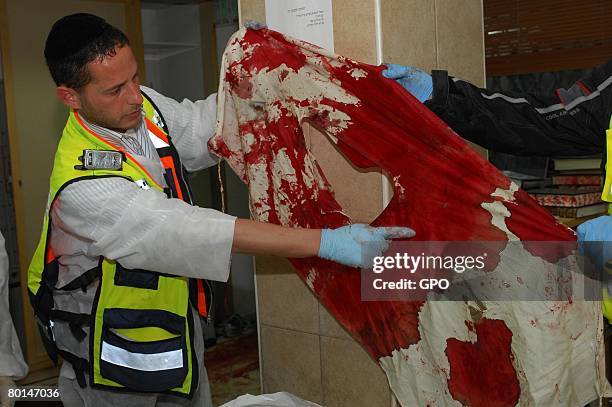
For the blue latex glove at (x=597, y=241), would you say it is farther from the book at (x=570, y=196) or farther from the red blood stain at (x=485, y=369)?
the book at (x=570, y=196)

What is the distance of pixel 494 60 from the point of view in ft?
11.3

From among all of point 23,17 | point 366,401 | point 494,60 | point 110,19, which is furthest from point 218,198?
point 366,401

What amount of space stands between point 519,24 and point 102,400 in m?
2.69

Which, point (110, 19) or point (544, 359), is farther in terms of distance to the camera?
point (110, 19)

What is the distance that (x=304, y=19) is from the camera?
2.22m

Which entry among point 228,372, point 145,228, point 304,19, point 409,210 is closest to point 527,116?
point 409,210

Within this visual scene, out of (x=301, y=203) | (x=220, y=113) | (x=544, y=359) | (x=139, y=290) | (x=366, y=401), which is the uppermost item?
(x=220, y=113)

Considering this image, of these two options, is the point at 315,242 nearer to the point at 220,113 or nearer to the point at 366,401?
the point at 220,113

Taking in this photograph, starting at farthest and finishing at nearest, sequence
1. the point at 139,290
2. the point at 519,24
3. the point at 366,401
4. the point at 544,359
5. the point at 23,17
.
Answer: the point at 23,17 → the point at 519,24 → the point at 366,401 → the point at 139,290 → the point at 544,359

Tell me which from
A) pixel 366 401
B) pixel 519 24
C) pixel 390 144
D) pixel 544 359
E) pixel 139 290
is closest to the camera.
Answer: pixel 544 359

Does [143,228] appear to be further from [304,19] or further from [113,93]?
[304,19]

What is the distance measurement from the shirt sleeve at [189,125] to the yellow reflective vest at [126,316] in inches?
10.4

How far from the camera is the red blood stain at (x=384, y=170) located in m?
1.57

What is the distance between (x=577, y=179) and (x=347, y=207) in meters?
1.45
